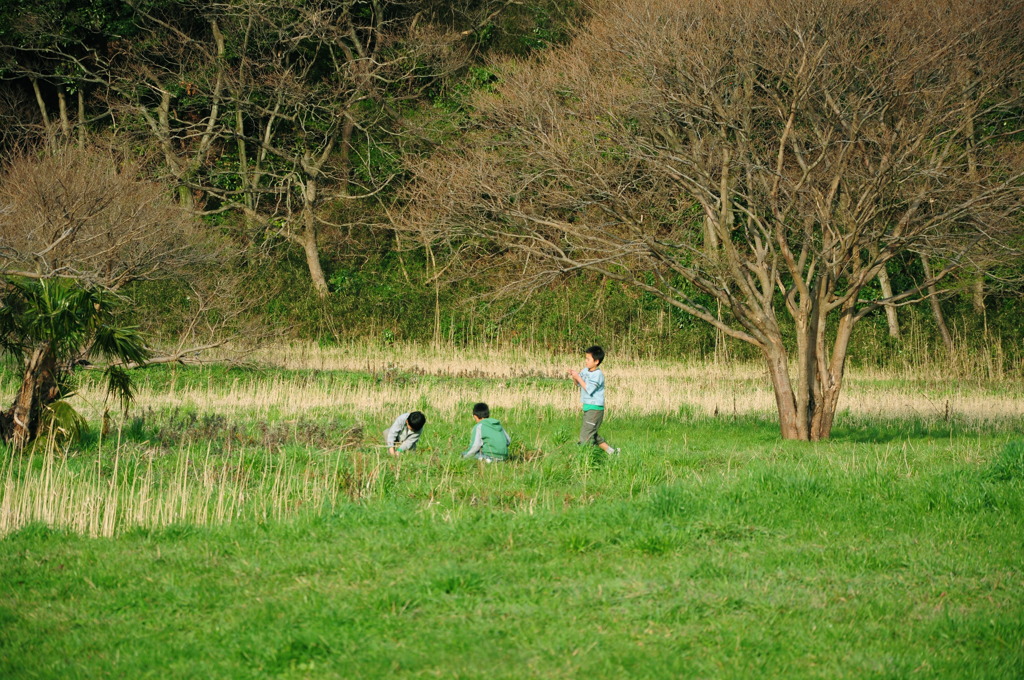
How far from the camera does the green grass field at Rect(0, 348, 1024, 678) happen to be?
5562mm

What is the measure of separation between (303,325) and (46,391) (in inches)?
770

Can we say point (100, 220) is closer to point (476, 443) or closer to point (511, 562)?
point (476, 443)

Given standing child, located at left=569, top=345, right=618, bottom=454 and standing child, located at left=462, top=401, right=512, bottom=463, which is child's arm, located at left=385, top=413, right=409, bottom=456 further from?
standing child, located at left=569, top=345, right=618, bottom=454

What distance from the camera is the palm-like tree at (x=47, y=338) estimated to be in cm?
1129

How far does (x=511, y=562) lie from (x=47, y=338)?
266 inches

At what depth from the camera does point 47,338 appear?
11.4 metres

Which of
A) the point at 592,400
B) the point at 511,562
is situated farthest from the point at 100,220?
the point at 511,562

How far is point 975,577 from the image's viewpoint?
693 cm

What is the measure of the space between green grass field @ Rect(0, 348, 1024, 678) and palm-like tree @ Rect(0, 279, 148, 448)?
1.91 ft

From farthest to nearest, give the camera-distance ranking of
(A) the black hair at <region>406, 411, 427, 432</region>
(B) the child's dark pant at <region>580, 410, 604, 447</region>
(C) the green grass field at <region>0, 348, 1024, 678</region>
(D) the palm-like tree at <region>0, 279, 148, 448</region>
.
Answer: (B) the child's dark pant at <region>580, 410, 604, 447</region> → (A) the black hair at <region>406, 411, 427, 432</region> → (D) the palm-like tree at <region>0, 279, 148, 448</region> → (C) the green grass field at <region>0, 348, 1024, 678</region>

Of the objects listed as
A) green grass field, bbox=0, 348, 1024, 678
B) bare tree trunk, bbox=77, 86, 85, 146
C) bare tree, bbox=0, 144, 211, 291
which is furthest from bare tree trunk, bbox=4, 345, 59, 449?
bare tree trunk, bbox=77, 86, 85, 146

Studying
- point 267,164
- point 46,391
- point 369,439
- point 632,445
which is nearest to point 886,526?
point 632,445

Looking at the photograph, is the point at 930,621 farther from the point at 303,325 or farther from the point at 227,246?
the point at 303,325

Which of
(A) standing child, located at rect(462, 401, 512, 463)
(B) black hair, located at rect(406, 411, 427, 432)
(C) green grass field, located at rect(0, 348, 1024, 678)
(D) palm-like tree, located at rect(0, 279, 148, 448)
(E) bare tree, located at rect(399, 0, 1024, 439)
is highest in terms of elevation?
(E) bare tree, located at rect(399, 0, 1024, 439)
